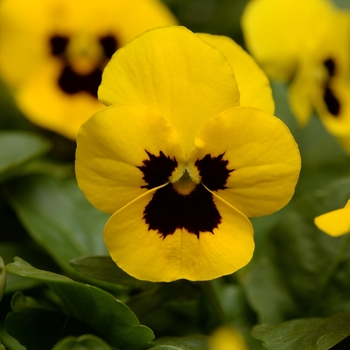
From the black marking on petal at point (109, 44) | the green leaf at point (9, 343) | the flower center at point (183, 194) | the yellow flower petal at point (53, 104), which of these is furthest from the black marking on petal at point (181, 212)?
the black marking on petal at point (109, 44)

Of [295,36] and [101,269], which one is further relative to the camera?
[295,36]

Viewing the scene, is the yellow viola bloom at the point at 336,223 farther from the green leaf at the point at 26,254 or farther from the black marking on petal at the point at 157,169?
the green leaf at the point at 26,254

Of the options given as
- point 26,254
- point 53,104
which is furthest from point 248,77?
point 53,104

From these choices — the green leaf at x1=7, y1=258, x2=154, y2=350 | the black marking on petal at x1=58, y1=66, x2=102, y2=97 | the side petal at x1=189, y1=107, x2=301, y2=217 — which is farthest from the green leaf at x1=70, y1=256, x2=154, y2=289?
the black marking on petal at x1=58, y1=66, x2=102, y2=97

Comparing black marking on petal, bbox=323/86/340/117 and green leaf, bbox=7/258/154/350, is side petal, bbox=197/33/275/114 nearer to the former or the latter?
green leaf, bbox=7/258/154/350

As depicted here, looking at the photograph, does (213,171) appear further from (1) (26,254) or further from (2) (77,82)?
(2) (77,82)

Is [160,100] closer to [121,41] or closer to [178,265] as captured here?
[178,265]
